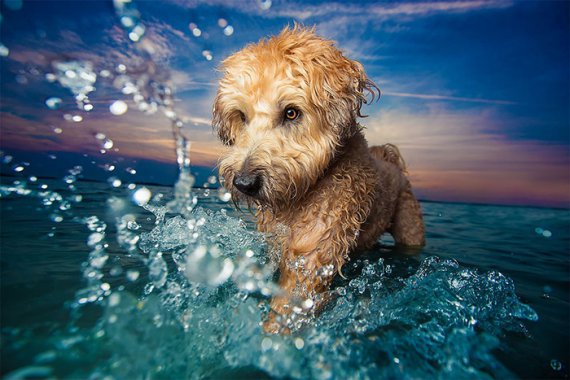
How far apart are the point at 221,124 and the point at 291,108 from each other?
2.62ft

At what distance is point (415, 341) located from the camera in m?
Result: 2.21

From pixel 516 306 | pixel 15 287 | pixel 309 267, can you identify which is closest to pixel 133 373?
pixel 309 267

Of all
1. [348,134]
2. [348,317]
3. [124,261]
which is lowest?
[124,261]

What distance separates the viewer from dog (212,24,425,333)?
105 inches

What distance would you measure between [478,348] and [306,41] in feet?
8.95

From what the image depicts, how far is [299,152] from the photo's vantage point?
9.05 feet

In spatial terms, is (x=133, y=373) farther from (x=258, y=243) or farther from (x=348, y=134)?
(x=348, y=134)

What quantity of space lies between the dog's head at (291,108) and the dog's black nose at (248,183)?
0.05 m

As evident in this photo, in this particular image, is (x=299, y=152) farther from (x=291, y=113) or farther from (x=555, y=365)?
(x=555, y=365)

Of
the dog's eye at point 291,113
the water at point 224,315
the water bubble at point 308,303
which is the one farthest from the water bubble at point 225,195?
the water bubble at point 308,303

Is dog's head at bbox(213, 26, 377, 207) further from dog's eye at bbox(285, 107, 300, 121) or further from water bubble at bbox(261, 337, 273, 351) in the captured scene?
water bubble at bbox(261, 337, 273, 351)

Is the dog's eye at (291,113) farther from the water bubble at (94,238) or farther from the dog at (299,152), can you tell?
the water bubble at (94,238)

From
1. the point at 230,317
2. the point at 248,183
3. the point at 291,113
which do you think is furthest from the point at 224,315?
the point at 291,113

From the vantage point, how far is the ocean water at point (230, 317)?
189 cm
